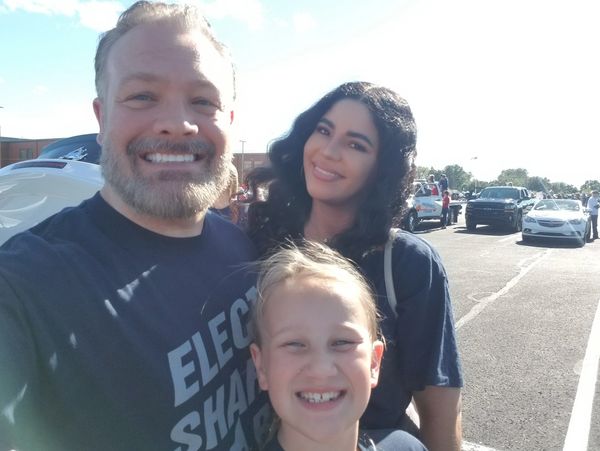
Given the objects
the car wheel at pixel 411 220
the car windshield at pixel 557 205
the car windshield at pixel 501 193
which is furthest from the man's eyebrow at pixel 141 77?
the car windshield at pixel 501 193

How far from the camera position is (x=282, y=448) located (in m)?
1.56

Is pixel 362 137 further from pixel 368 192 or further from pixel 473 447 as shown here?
pixel 473 447

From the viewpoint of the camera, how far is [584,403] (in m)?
4.38

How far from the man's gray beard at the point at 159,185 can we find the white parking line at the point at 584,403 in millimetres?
3467

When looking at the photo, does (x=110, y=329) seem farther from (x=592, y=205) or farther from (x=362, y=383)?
(x=592, y=205)

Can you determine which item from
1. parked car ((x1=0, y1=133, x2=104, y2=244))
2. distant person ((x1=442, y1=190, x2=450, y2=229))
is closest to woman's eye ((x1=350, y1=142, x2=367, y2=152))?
parked car ((x1=0, y1=133, x2=104, y2=244))

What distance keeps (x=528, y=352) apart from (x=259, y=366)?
508 centimetres

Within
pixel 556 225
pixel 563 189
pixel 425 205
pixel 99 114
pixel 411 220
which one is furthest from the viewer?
pixel 563 189

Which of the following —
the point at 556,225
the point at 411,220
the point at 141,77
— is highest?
the point at 141,77

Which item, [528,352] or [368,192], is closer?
[368,192]

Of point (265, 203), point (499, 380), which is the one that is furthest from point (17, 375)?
point (499, 380)

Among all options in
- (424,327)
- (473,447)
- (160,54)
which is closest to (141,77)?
(160,54)

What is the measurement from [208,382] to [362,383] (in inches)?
18.1

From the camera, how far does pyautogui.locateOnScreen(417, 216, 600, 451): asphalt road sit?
3908mm
